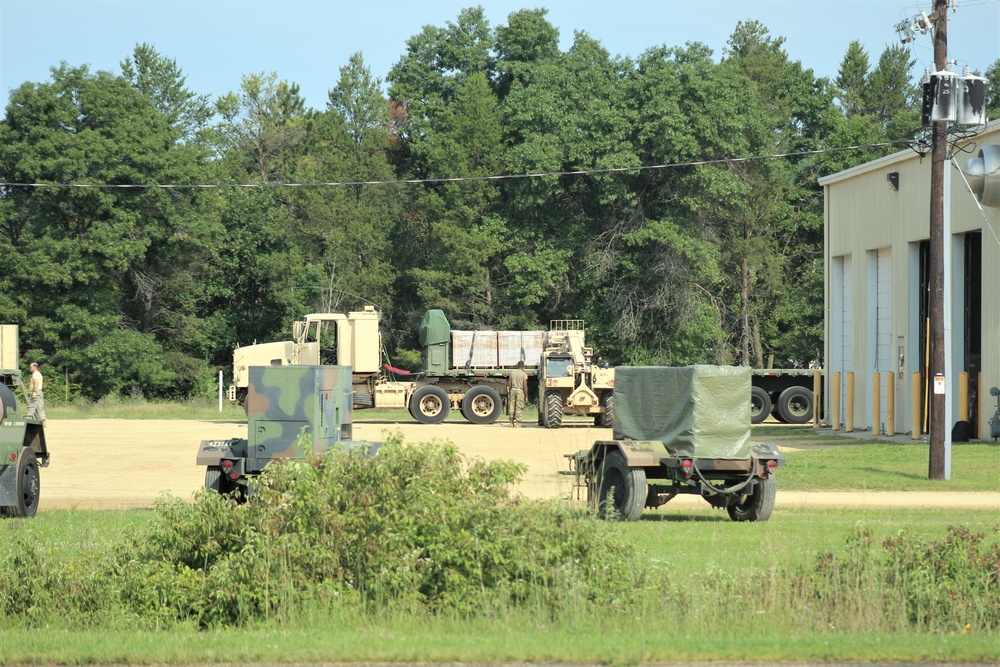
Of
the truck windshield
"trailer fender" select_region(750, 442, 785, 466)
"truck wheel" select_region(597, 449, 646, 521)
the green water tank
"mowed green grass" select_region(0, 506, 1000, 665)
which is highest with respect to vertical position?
the green water tank

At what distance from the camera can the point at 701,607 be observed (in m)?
9.41

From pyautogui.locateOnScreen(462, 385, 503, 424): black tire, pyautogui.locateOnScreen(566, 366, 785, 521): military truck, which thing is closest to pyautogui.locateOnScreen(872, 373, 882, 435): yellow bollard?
pyautogui.locateOnScreen(462, 385, 503, 424): black tire

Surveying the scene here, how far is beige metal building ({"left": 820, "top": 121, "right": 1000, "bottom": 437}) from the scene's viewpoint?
96.8ft

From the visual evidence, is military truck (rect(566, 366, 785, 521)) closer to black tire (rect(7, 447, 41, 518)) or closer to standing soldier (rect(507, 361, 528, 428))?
black tire (rect(7, 447, 41, 518))

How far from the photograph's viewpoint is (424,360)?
139 feet

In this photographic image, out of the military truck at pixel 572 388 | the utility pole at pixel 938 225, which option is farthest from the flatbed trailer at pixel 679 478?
the military truck at pixel 572 388

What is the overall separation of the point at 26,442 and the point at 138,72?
183 feet

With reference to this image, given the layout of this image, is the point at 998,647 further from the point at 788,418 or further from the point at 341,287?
the point at 341,287

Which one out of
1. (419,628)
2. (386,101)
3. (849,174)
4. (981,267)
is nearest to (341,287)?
(386,101)

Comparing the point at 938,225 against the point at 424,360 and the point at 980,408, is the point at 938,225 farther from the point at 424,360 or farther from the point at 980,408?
the point at 424,360

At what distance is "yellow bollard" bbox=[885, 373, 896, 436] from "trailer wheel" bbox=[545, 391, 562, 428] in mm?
9681

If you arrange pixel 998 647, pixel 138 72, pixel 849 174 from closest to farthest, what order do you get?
pixel 998 647 < pixel 849 174 < pixel 138 72

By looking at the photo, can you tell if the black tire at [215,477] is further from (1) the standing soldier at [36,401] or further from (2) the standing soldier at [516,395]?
(2) the standing soldier at [516,395]

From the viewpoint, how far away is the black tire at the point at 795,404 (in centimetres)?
4194
